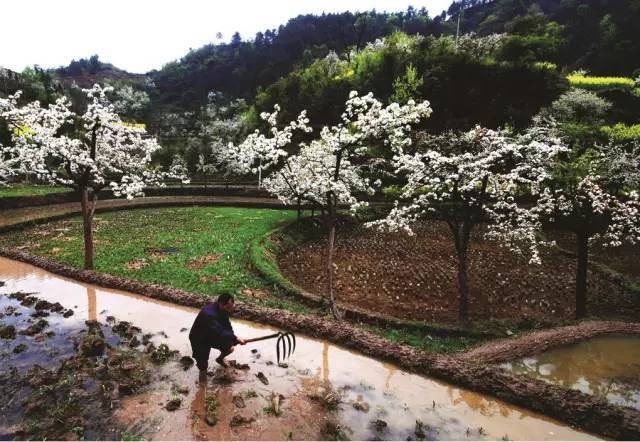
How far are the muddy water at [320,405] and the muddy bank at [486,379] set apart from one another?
225 mm

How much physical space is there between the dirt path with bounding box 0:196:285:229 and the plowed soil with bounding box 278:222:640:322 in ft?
54.0

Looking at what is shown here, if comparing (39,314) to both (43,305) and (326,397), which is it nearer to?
(43,305)

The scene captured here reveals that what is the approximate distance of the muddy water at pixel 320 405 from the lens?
676 cm

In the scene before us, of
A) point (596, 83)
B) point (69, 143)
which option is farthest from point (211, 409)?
point (596, 83)

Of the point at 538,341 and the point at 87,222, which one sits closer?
the point at 538,341

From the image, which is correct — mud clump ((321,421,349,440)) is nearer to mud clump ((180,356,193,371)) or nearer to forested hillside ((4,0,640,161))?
mud clump ((180,356,193,371))

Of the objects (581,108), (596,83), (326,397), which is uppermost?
(596,83)

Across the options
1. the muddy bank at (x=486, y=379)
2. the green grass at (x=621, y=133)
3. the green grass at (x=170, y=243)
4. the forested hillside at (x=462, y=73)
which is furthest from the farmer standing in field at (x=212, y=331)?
the forested hillside at (x=462, y=73)

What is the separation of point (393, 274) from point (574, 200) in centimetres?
912

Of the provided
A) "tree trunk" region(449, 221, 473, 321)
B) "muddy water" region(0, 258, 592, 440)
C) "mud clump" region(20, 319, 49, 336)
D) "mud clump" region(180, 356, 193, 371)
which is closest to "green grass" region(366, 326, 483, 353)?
"tree trunk" region(449, 221, 473, 321)

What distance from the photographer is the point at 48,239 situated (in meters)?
23.0

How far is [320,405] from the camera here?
24.7 ft

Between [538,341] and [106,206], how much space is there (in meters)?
36.5

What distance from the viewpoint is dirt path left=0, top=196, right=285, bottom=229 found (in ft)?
93.5
